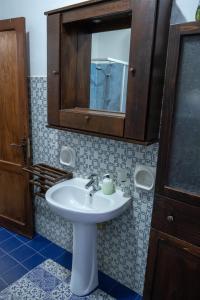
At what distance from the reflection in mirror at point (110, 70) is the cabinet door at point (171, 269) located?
76 centimetres

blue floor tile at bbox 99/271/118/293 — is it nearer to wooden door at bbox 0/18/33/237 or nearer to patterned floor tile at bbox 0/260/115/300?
patterned floor tile at bbox 0/260/115/300

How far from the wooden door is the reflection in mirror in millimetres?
659

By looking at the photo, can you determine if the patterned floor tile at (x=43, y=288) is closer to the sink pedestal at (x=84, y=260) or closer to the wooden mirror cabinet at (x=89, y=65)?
the sink pedestal at (x=84, y=260)

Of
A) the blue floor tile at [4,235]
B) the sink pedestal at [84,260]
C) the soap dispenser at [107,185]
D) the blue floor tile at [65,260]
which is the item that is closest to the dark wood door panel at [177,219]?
the soap dispenser at [107,185]

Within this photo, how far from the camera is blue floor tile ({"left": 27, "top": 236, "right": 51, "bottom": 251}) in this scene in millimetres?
2160

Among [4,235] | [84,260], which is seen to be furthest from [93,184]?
[4,235]

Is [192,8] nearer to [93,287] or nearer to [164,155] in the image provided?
[164,155]

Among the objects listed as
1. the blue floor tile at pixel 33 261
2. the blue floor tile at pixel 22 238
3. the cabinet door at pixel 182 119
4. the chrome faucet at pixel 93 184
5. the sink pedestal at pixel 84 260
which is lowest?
the blue floor tile at pixel 33 261

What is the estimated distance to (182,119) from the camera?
999 mm

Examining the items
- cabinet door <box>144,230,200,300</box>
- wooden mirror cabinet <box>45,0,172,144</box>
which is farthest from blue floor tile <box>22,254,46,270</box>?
wooden mirror cabinet <box>45,0,172,144</box>

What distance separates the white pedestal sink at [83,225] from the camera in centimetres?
155

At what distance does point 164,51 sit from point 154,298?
50.6 inches

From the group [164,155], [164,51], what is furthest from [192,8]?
[164,155]

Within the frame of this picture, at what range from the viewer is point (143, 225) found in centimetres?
158
